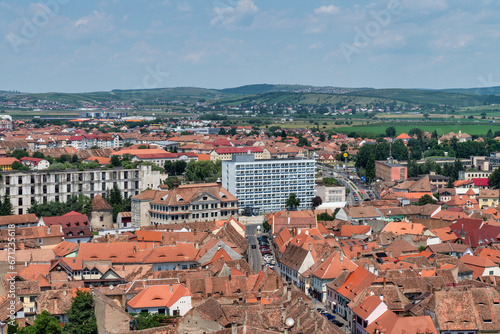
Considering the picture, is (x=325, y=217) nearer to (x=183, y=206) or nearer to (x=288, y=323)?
(x=183, y=206)

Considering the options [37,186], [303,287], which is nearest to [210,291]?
[303,287]

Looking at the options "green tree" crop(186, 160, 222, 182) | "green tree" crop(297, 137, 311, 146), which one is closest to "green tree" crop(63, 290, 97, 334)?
"green tree" crop(186, 160, 222, 182)

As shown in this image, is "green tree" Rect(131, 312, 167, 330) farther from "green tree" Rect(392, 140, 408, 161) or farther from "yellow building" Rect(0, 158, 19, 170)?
"green tree" Rect(392, 140, 408, 161)

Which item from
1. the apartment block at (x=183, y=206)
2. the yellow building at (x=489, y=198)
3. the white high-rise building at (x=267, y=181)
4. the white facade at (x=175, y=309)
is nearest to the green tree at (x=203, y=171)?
the white high-rise building at (x=267, y=181)

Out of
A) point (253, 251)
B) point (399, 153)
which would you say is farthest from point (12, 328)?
point (399, 153)

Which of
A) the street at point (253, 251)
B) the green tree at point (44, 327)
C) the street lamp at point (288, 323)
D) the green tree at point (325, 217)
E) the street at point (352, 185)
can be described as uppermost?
the street lamp at point (288, 323)

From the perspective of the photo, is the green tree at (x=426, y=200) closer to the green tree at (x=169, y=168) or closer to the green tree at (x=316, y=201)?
the green tree at (x=316, y=201)
